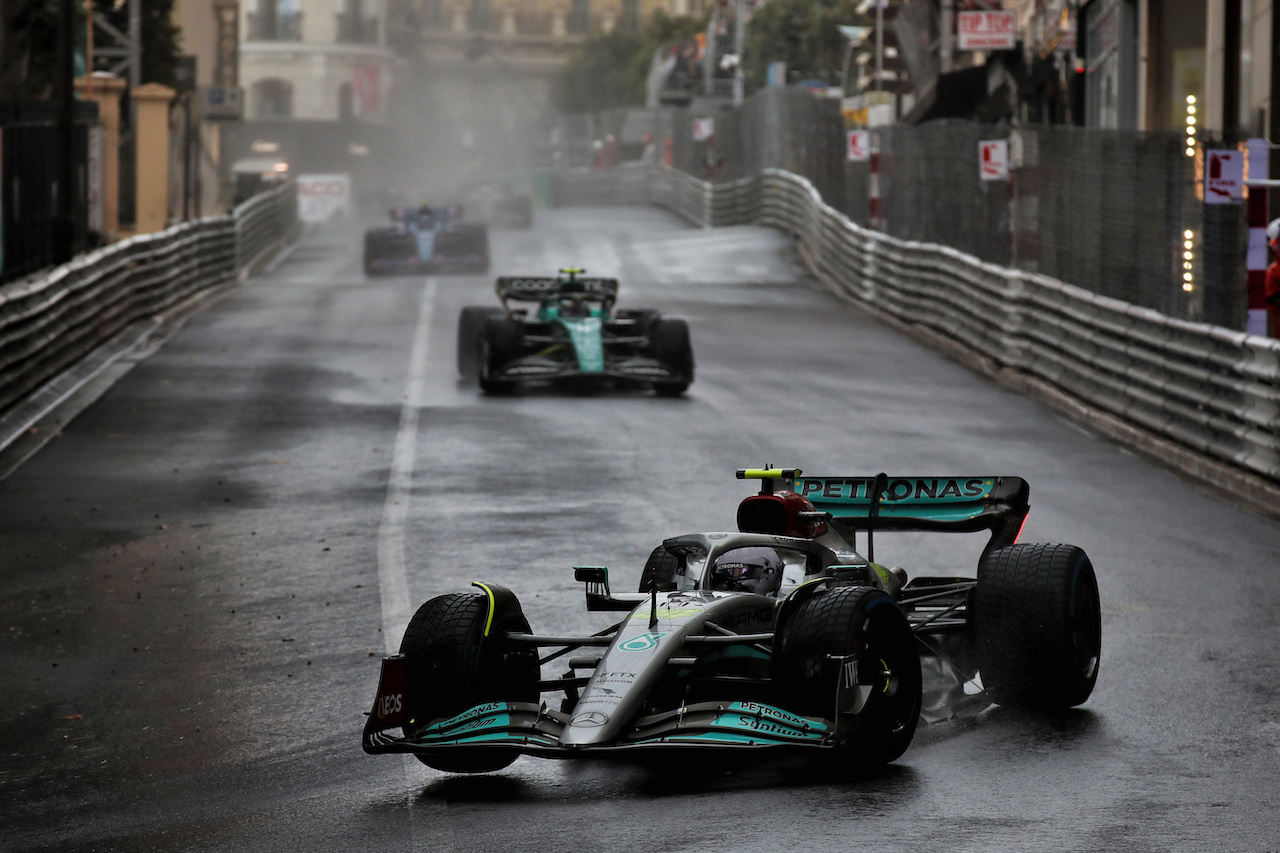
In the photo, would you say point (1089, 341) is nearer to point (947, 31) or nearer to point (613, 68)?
point (947, 31)

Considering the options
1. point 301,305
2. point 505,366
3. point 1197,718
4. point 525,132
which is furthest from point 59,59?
point 525,132

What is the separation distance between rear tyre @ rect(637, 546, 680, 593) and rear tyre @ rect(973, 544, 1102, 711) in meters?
1.21

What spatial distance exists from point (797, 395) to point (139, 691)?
37.7ft

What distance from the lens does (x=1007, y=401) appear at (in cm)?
1872

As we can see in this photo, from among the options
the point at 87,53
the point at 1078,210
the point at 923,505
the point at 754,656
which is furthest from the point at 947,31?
the point at 754,656

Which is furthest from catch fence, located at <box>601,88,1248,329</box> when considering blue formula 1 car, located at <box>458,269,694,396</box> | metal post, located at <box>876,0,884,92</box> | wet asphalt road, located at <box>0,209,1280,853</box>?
metal post, located at <box>876,0,884,92</box>

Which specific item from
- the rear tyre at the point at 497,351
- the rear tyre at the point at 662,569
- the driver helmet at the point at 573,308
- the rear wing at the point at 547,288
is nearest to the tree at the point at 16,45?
the rear wing at the point at 547,288

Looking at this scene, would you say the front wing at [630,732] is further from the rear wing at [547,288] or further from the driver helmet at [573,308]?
the rear wing at [547,288]

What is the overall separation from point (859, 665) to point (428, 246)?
28.5 m

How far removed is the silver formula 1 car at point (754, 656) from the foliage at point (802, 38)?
65.7 meters

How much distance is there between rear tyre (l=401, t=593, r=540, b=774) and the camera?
6754 millimetres

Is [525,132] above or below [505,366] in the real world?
above

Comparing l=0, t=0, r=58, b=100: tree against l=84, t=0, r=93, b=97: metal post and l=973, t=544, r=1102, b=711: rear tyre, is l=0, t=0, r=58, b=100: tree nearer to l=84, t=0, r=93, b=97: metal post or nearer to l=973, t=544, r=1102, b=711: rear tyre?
l=84, t=0, r=93, b=97: metal post

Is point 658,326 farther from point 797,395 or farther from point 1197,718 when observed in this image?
point 1197,718
